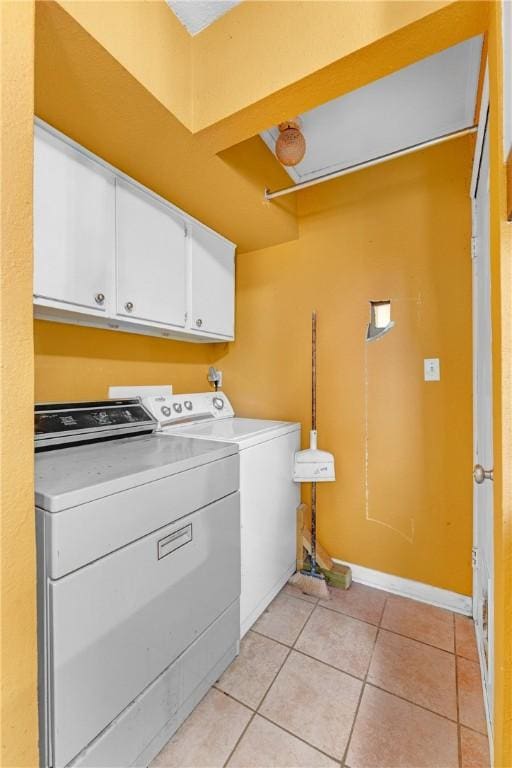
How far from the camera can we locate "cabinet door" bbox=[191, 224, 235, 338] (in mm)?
1981

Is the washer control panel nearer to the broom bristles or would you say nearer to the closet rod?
the broom bristles

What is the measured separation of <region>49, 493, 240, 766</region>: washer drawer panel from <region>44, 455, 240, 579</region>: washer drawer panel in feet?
→ 0.11

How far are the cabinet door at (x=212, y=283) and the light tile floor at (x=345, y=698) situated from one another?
5.45 feet

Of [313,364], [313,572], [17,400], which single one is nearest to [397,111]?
[313,364]

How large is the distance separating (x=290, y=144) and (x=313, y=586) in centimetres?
231

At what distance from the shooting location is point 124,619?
98 cm

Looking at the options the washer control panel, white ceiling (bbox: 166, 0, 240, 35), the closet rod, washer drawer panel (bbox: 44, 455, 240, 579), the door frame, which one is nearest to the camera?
washer drawer panel (bbox: 44, 455, 240, 579)

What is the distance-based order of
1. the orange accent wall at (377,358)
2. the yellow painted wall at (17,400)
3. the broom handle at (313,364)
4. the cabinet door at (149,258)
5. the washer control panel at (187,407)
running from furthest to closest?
1. the broom handle at (313,364)
2. the washer control panel at (187,407)
3. the orange accent wall at (377,358)
4. the cabinet door at (149,258)
5. the yellow painted wall at (17,400)

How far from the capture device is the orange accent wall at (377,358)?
1747 mm

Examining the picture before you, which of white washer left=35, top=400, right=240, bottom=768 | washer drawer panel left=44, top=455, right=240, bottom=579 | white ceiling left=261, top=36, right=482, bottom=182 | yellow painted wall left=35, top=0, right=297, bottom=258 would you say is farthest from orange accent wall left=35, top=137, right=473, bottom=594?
washer drawer panel left=44, top=455, right=240, bottom=579

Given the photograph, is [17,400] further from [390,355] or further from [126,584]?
[390,355]

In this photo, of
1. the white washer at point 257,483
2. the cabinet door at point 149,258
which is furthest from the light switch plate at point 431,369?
the cabinet door at point 149,258

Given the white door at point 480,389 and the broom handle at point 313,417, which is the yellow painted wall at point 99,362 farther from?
the white door at point 480,389

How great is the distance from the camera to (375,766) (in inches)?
42.1
